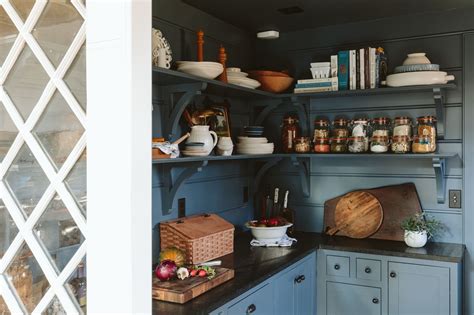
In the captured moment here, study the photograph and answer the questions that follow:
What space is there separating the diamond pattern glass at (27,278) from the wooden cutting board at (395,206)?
89.1 inches

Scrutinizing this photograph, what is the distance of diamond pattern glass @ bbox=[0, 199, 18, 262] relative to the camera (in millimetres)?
1332

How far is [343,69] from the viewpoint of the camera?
2971 mm

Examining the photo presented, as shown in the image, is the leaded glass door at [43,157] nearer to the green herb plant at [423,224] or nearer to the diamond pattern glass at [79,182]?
the diamond pattern glass at [79,182]

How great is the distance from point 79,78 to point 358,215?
2337 millimetres

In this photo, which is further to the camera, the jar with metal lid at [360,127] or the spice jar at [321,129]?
the spice jar at [321,129]

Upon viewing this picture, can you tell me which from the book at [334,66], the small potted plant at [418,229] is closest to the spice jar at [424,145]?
the small potted plant at [418,229]

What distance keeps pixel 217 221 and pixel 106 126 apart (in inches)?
65.4

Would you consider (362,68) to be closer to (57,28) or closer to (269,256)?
(269,256)

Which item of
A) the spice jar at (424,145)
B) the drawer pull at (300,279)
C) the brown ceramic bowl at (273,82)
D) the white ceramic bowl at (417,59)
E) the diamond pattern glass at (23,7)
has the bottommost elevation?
the drawer pull at (300,279)

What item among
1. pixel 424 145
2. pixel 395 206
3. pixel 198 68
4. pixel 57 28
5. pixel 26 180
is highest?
pixel 198 68

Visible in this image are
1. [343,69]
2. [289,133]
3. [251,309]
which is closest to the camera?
[251,309]

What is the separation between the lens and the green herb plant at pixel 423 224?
276cm

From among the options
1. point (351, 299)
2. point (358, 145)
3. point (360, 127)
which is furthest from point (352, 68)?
point (351, 299)

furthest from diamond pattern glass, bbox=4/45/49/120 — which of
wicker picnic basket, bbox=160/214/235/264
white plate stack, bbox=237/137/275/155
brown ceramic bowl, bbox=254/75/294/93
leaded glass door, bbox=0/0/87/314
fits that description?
brown ceramic bowl, bbox=254/75/294/93
